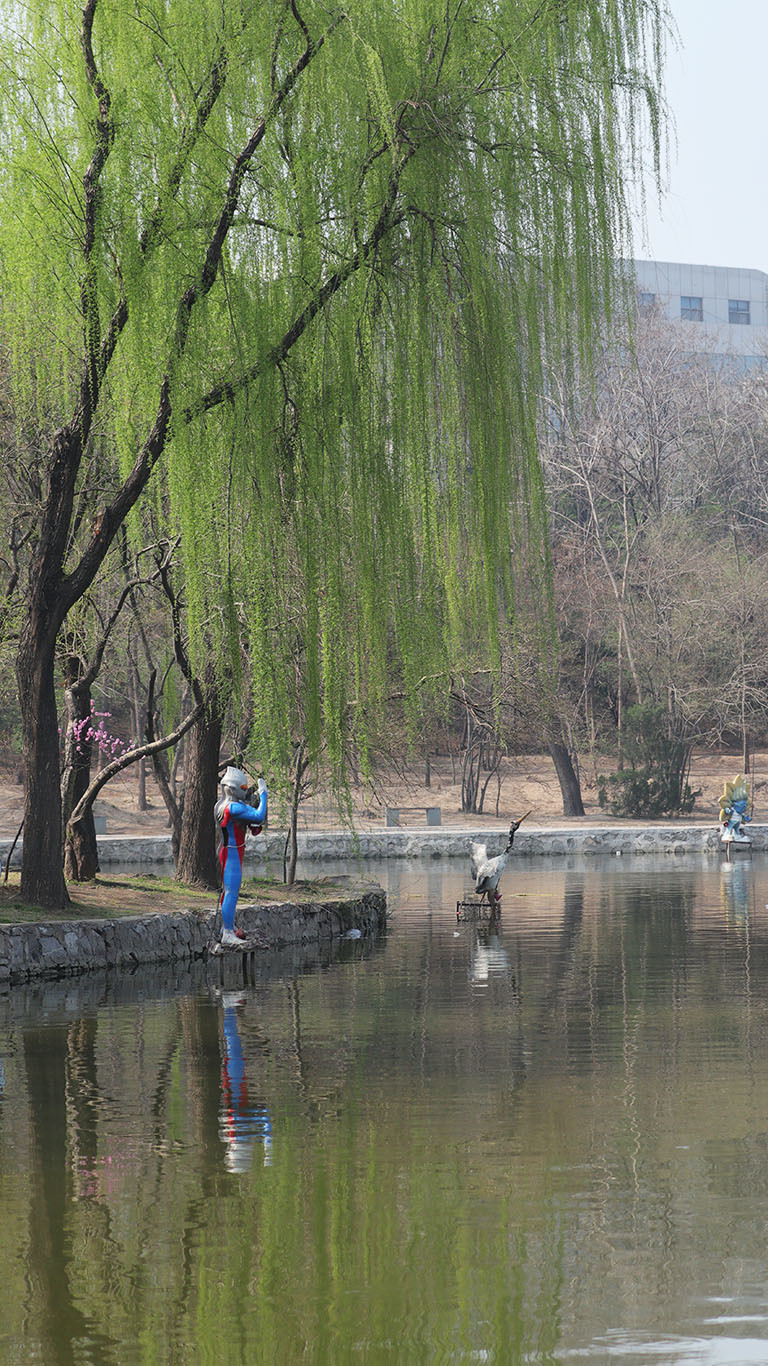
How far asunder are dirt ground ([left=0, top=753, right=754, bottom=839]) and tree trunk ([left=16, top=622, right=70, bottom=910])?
25806 millimetres

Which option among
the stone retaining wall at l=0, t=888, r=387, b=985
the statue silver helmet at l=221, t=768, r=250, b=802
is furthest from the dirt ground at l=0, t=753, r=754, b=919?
the statue silver helmet at l=221, t=768, r=250, b=802

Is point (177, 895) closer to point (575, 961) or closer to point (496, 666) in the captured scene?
point (575, 961)

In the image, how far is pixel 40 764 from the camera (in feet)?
58.2

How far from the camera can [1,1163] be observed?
26.8 feet

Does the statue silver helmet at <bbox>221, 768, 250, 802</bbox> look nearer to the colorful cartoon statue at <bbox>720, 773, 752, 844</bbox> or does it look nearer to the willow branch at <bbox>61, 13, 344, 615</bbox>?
the willow branch at <bbox>61, 13, 344, 615</bbox>

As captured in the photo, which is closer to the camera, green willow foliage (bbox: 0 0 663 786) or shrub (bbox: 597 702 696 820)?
green willow foliage (bbox: 0 0 663 786)

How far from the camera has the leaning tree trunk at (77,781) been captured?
21656 millimetres

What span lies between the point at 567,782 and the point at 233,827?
35.4 m

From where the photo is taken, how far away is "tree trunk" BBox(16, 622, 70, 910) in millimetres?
17562

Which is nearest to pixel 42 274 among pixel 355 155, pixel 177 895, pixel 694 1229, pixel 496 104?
pixel 355 155

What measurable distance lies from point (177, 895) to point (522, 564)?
897cm

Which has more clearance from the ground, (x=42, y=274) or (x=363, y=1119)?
(x=42, y=274)

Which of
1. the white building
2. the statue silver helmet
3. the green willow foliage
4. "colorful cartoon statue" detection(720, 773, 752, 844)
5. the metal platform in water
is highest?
the white building

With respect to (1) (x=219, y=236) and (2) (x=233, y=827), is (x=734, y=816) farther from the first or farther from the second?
(1) (x=219, y=236)
